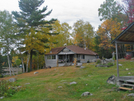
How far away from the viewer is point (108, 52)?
125ft

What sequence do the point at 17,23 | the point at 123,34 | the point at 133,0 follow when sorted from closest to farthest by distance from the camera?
the point at 123,34
the point at 133,0
the point at 17,23

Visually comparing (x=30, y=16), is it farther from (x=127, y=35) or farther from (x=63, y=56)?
(x=127, y=35)

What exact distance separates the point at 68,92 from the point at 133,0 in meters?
22.0

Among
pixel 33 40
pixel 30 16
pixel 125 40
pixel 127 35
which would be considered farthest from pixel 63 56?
pixel 127 35

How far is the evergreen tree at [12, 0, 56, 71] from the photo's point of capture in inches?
1001

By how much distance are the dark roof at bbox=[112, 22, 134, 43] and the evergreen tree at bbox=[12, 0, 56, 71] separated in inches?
763

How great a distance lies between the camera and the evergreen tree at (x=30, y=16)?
2541 cm

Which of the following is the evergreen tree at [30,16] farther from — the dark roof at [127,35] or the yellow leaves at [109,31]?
the dark roof at [127,35]

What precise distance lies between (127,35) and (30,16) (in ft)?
68.4

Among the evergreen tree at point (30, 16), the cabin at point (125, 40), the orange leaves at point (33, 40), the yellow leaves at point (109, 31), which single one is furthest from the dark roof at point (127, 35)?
the yellow leaves at point (109, 31)

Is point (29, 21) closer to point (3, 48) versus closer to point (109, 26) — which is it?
point (3, 48)

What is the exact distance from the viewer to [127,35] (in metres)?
9.08

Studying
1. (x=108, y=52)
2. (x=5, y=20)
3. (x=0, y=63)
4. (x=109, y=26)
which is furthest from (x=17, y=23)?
(x=108, y=52)

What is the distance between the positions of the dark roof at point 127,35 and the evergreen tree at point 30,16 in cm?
1937
